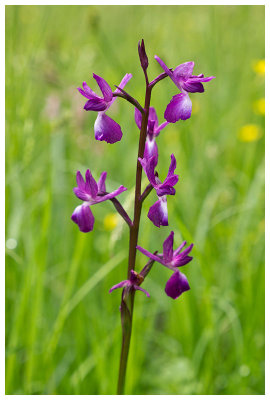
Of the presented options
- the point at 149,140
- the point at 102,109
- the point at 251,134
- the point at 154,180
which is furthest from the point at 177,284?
the point at 251,134

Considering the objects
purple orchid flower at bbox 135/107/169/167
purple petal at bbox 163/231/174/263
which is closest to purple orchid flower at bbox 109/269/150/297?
purple petal at bbox 163/231/174/263

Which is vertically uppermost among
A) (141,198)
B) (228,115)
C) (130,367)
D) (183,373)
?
(228,115)

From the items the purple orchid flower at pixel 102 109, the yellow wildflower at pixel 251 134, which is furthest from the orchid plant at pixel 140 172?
the yellow wildflower at pixel 251 134

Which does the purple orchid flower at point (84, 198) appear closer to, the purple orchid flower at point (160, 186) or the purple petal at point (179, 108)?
the purple orchid flower at point (160, 186)

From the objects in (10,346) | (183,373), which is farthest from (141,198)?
(183,373)

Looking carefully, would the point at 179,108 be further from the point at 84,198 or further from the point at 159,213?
the point at 84,198

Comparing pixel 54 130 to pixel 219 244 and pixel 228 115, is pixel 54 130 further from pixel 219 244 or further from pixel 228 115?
pixel 228 115

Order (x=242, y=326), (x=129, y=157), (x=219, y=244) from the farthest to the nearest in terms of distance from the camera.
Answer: (x=129, y=157)
(x=219, y=244)
(x=242, y=326)
